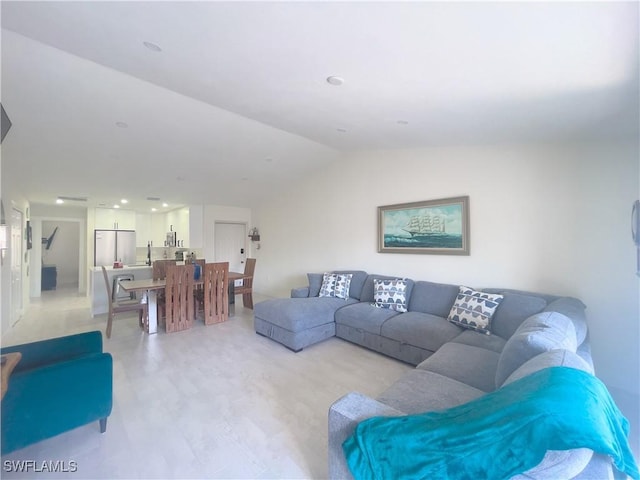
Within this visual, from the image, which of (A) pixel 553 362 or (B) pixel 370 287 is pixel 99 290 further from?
(A) pixel 553 362

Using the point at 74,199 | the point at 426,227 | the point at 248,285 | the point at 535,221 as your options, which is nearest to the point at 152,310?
the point at 248,285

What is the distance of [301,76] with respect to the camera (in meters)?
2.17

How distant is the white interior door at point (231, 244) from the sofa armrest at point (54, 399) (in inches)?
206

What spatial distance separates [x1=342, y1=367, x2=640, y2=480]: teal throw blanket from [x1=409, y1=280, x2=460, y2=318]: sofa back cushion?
2.39 metres

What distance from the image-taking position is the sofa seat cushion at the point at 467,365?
1.95 m

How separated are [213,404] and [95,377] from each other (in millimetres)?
904

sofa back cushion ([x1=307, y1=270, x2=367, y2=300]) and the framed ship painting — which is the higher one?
the framed ship painting

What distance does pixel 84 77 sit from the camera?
2.47 meters

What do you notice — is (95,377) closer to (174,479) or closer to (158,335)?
(174,479)

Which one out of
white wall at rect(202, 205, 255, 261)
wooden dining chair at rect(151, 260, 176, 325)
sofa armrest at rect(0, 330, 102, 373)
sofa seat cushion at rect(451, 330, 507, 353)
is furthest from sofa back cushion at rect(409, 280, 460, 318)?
white wall at rect(202, 205, 255, 261)

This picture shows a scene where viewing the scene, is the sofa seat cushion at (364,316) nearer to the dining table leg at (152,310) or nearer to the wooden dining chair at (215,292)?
the wooden dining chair at (215,292)

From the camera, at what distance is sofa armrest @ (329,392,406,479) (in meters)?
1.33

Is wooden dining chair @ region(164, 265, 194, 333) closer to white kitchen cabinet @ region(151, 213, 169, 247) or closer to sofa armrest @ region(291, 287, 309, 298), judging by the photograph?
sofa armrest @ region(291, 287, 309, 298)

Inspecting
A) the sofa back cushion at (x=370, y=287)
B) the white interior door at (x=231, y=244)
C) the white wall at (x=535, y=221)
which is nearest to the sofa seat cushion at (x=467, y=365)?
the white wall at (x=535, y=221)
